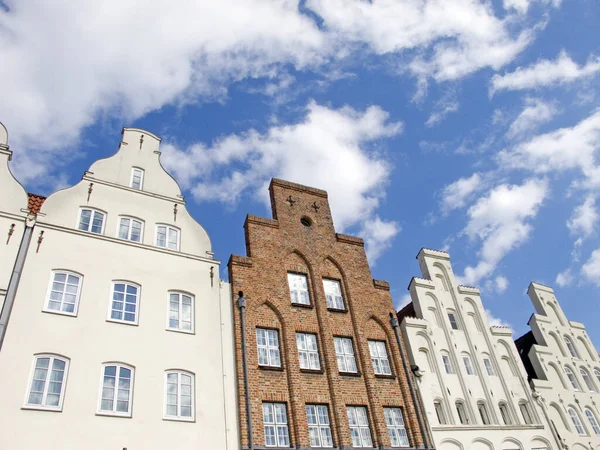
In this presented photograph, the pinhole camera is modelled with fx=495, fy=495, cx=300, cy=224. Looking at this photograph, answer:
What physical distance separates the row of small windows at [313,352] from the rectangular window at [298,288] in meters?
1.66

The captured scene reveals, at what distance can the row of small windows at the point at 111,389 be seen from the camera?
14469mm

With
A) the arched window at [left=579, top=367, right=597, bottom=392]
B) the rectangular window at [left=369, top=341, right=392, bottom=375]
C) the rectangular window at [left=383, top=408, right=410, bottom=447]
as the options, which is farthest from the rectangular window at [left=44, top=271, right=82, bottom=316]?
the arched window at [left=579, top=367, right=597, bottom=392]

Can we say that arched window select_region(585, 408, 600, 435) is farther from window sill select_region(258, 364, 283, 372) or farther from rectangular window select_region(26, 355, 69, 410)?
rectangular window select_region(26, 355, 69, 410)

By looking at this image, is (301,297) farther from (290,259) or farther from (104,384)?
(104,384)

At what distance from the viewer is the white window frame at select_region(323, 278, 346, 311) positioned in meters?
22.7

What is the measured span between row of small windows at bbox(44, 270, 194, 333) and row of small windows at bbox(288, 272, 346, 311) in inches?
191

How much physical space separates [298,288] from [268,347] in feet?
11.7

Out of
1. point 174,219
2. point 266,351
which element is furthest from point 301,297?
point 174,219

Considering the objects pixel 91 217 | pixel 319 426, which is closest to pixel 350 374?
pixel 319 426

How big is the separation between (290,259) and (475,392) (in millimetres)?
10801

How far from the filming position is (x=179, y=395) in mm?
16625

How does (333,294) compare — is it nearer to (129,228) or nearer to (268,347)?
(268,347)

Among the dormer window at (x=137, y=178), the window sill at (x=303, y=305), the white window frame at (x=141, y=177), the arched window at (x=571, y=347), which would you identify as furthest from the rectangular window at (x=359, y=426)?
the arched window at (x=571, y=347)

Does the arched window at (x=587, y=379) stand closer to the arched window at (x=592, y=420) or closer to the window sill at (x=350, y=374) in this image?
the arched window at (x=592, y=420)
